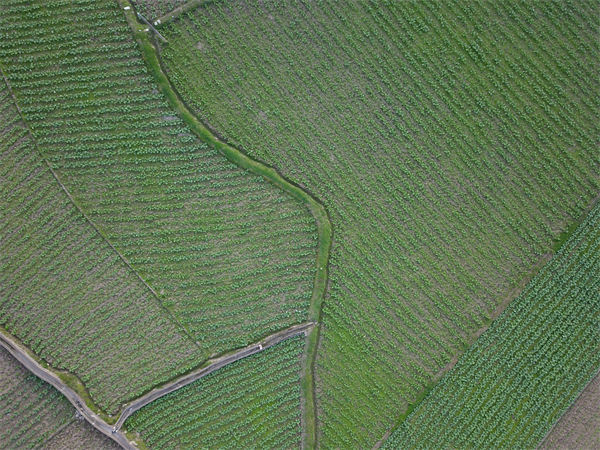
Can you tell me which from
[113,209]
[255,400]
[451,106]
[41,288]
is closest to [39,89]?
[113,209]

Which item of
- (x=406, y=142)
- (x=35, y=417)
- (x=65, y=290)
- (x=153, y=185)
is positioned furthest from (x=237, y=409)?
(x=406, y=142)

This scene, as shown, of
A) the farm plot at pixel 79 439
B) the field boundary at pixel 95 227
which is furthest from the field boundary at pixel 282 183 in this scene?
the farm plot at pixel 79 439

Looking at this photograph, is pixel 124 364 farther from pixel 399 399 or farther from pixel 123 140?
pixel 399 399

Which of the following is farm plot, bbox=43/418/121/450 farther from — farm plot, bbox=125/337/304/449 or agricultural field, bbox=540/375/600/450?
agricultural field, bbox=540/375/600/450

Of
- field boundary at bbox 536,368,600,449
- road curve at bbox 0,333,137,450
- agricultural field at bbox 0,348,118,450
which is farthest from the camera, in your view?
field boundary at bbox 536,368,600,449

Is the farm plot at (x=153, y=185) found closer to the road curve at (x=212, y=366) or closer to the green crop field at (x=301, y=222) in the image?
the green crop field at (x=301, y=222)

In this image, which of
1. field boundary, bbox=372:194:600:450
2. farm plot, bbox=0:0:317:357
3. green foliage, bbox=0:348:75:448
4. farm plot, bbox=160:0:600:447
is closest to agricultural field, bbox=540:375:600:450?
field boundary, bbox=372:194:600:450
